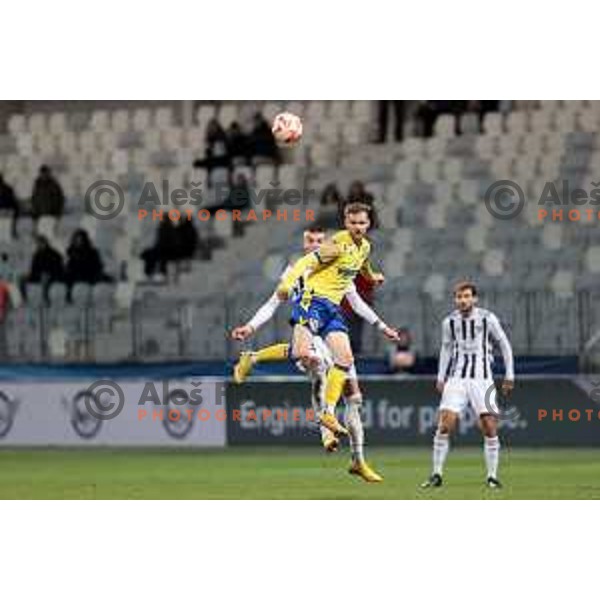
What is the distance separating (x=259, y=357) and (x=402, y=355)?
3374 mm

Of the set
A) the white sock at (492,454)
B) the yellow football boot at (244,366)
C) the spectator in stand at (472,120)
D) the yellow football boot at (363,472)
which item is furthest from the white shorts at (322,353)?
the spectator in stand at (472,120)

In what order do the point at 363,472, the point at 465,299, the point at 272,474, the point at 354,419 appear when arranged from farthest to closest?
the point at 272,474 → the point at 465,299 → the point at 363,472 → the point at 354,419

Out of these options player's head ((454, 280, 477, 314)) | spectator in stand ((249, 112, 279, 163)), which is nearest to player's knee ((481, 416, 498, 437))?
player's head ((454, 280, 477, 314))

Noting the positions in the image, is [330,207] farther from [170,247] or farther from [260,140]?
[170,247]

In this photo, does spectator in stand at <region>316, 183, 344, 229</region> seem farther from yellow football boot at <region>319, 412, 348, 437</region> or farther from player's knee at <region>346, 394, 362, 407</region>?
yellow football boot at <region>319, 412, 348, 437</region>

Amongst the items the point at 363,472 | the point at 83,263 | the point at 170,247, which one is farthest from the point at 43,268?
the point at 363,472

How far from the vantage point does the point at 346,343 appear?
1447cm

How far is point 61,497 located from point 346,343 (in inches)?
91.0

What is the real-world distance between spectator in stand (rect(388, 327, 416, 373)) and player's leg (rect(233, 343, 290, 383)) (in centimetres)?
171

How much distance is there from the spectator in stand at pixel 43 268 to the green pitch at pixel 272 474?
1921 millimetres

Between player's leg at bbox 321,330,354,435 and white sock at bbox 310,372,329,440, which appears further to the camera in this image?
white sock at bbox 310,372,329,440

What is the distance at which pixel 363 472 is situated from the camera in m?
15.2

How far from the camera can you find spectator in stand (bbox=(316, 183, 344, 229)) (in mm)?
15750

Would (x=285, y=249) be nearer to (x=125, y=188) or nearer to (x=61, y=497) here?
(x=125, y=188)
